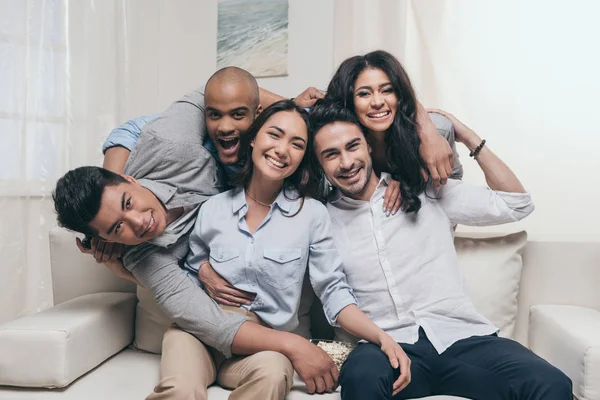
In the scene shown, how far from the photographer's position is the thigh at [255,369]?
1.34 meters

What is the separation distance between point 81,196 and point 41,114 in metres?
1.49

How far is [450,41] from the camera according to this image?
8.59 ft

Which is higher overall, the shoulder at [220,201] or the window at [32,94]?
the window at [32,94]

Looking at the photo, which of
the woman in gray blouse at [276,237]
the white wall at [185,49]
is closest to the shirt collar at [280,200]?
the woman in gray blouse at [276,237]

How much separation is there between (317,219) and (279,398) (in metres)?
0.49

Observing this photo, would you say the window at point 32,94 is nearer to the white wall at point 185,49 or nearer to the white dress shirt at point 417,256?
the white wall at point 185,49

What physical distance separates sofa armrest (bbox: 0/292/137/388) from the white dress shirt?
2.36ft

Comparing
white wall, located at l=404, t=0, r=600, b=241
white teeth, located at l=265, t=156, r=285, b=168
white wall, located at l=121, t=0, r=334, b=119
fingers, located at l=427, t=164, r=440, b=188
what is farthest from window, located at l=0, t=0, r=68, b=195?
fingers, located at l=427, t=164, r=440, b=188

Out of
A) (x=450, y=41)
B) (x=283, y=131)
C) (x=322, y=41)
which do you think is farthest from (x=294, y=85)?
(x=283, y=131)

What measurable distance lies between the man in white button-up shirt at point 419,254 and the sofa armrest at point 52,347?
2.30ft

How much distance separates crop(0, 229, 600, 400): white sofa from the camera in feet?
4.70

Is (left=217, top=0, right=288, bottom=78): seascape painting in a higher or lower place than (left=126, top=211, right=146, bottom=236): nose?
higher

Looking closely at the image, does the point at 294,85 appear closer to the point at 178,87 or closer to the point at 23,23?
the point at 178,87

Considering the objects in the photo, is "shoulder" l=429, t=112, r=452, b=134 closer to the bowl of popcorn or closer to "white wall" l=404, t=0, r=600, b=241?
the bowl of popcorn
